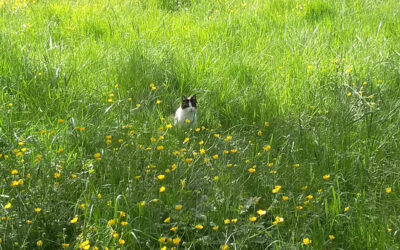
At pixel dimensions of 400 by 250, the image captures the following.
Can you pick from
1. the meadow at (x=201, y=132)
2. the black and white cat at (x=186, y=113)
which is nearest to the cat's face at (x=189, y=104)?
the black and white cat at (x=186, y=113)

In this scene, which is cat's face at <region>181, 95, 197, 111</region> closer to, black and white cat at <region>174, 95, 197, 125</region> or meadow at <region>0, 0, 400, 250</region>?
black and white cat at <region>174, 95, 197, 125</region>

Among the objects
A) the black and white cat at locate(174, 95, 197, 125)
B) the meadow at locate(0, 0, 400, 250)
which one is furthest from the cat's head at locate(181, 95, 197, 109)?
the meadow at locate(0, 0, 400, 250)

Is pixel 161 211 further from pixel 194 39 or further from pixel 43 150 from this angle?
pixel 194 39

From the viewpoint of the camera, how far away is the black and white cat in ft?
11.7

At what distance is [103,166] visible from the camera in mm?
2922

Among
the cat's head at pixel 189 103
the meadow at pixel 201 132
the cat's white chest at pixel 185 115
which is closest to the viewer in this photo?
the meadow at pixel 201 132

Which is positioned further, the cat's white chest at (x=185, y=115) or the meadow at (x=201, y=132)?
the cat's white chest at (x=185, y=115)

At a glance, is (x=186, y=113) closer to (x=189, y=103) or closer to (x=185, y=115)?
(x=185, y=115)

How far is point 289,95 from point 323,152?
0.97m

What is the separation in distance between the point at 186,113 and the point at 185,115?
2 cm

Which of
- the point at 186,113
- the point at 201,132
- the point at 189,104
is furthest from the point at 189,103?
the point at 201,132

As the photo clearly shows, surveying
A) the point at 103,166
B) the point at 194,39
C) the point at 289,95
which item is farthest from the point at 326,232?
the point at 194,39

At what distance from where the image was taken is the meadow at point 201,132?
2471 mm

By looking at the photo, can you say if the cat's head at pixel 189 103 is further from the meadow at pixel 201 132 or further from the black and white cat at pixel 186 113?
the meadow at pixel 201 132
